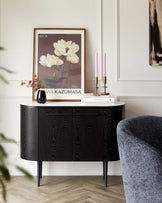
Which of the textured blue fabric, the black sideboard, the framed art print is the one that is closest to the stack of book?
the black sideboard

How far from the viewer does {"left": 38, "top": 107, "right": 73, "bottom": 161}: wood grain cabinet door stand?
2.45 m

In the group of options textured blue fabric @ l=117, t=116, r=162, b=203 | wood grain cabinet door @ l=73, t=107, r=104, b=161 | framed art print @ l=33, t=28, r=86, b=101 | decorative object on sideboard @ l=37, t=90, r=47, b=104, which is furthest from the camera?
framed art print @ l=33, t=28, r=86, b=101

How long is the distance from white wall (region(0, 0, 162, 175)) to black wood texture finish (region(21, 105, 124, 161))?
47 cm

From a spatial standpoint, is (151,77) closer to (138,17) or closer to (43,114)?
(138,17)

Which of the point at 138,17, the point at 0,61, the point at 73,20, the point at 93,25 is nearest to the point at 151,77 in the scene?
the point at 138,17

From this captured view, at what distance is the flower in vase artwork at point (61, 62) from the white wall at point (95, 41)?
117 mm

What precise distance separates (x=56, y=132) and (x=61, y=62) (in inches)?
30.3

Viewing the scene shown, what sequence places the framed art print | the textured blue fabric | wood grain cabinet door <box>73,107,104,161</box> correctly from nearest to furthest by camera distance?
1. the textured blue fabric
2. wood grain cabinet door <box>73,107,104,161</box>
3. the framed art print

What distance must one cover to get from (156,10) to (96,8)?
2.00 feet

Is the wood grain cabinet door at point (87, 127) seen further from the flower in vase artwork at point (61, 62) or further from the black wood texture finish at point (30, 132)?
the flower in vase artwork at point (61, 62)

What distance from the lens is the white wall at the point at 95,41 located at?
2852mm

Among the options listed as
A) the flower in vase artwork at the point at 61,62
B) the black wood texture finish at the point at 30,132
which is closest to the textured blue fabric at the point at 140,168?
the black wood texture finish at the point at 30,132

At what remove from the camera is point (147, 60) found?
286 centimetres

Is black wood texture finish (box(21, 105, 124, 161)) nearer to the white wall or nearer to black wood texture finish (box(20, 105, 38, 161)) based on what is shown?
black wood texture finish (box(20, 105, 38, 161))
